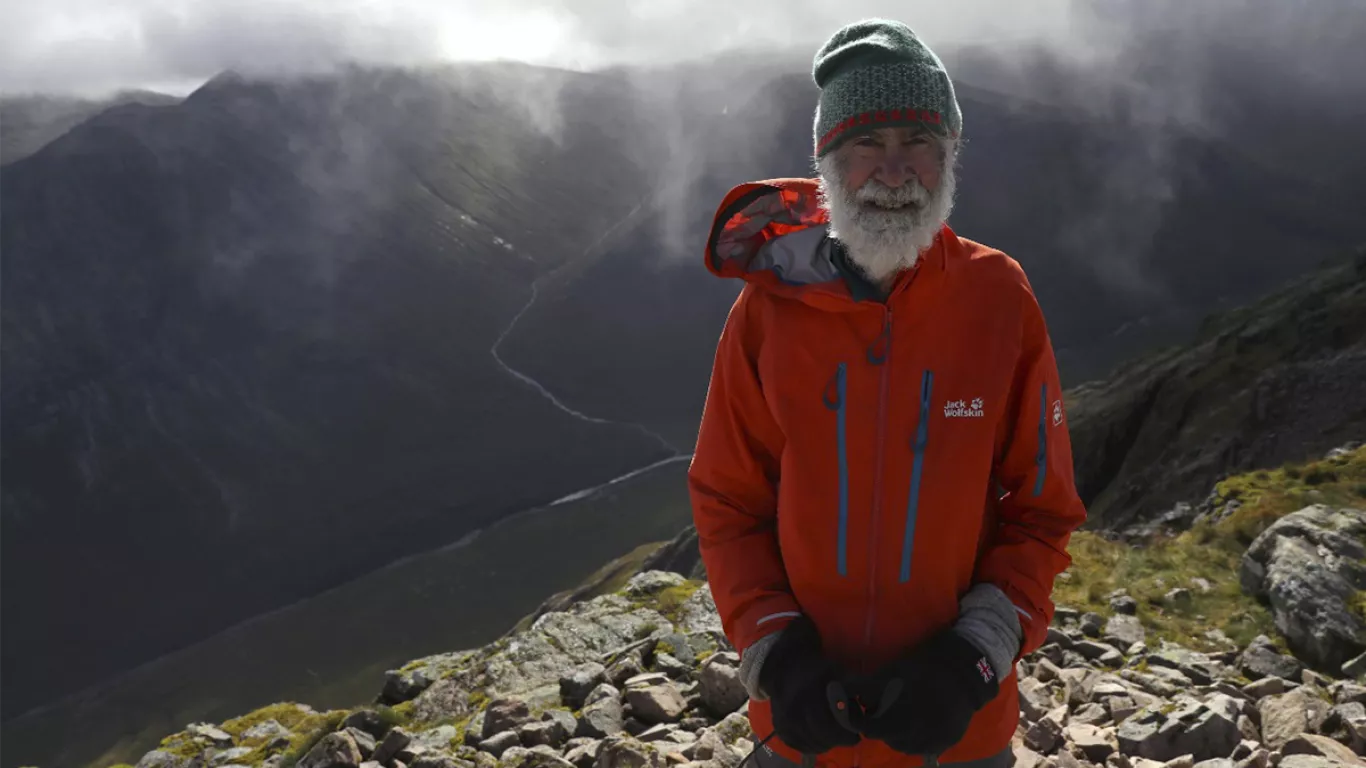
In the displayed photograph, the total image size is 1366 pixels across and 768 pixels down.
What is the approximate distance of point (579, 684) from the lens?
10.6 metres

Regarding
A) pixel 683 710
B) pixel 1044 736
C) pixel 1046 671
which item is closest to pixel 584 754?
pixel 683 710

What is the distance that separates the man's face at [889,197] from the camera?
400 centimetres

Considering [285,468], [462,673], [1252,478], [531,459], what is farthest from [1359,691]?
[285,468]

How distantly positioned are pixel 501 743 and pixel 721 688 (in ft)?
7.29

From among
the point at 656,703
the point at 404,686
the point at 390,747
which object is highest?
the point at 656,703

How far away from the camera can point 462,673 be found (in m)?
12.6

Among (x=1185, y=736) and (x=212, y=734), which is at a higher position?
(x=1185, y=736)

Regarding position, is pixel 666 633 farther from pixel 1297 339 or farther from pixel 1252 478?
pixel 1297 339

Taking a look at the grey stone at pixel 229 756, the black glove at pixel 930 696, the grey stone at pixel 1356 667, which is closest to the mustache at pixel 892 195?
the black glove at pixel 930 696

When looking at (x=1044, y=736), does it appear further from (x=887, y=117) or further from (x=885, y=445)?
(x=887, y=117)

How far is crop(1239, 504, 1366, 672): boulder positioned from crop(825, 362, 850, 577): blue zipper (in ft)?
29.5

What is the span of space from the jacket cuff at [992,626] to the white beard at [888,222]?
4.84 ft

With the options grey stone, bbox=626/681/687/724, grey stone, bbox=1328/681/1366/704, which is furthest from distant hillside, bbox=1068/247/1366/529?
grey stone, bbox=626/681/687/724

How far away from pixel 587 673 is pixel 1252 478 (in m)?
16.1
